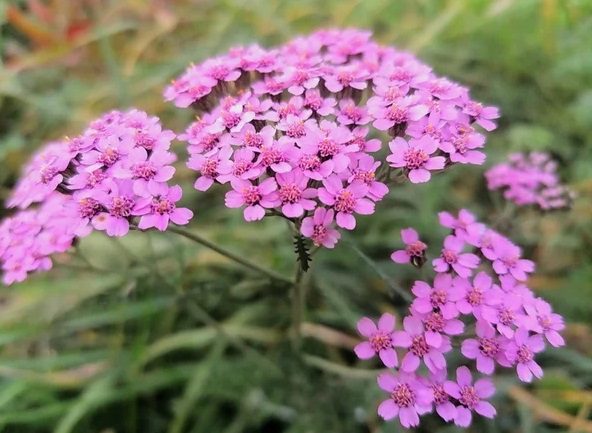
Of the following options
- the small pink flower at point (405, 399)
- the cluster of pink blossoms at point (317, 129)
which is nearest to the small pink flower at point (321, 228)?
the cluster of pink blossoms at point (317, 129)

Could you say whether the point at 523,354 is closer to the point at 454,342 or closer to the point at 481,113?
the point at 454,342

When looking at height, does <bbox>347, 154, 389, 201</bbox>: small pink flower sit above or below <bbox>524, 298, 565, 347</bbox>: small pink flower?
above

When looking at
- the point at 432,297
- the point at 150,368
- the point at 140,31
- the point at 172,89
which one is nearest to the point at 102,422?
the point at 150,368

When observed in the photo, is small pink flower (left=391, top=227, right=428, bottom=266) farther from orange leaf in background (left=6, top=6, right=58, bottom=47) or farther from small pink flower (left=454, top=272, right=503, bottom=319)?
orange leaf in background (left=6, top=6, right=58, bottom=47)

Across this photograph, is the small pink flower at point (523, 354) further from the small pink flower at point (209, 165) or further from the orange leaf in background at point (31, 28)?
the orange leaf in background at point (31, 28)

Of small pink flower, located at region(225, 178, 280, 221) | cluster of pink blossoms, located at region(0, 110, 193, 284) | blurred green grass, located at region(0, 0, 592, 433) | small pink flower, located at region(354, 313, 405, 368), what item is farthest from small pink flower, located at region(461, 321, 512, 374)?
cluster of pink blossoms, located at region(0, 110, 193, 284)
